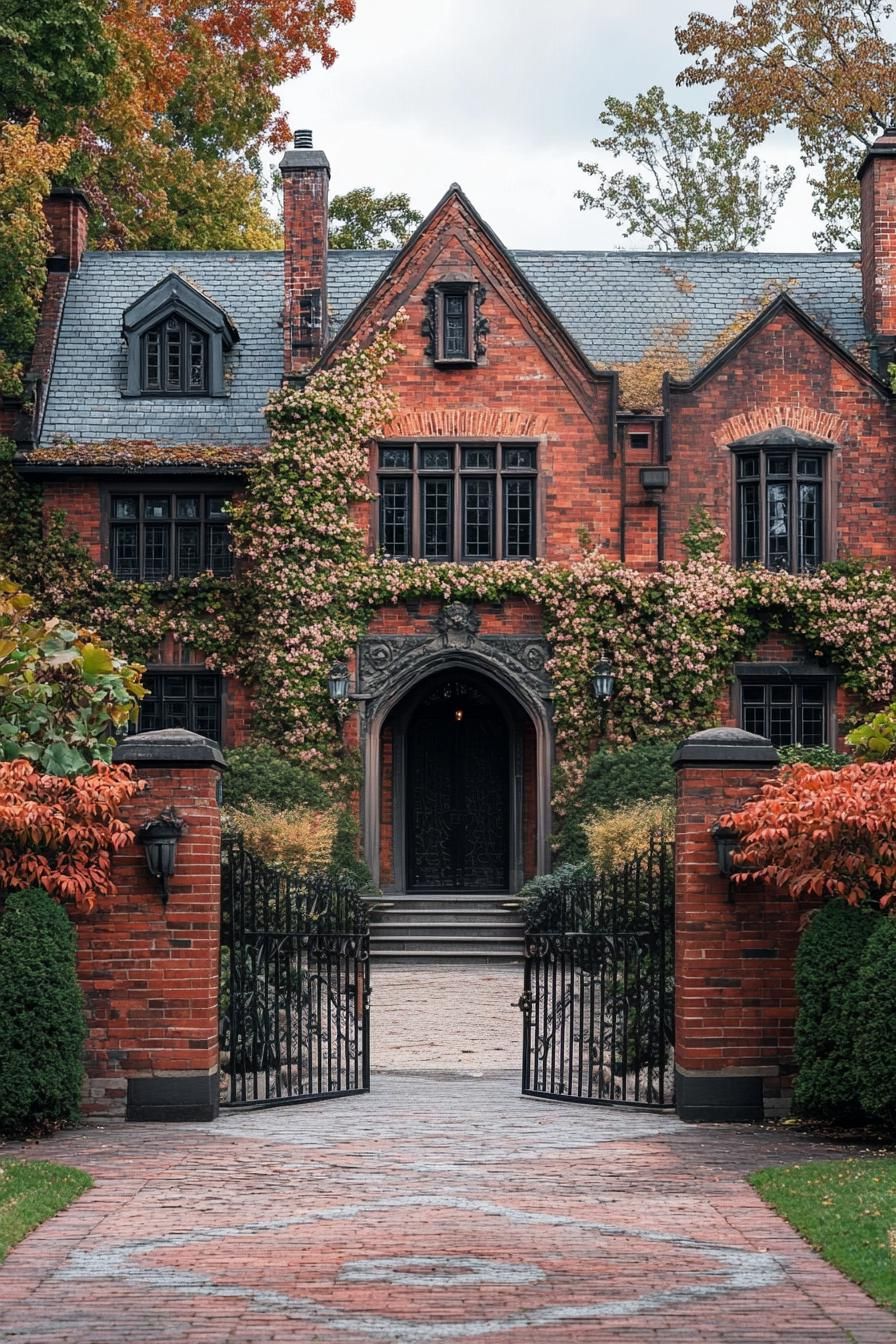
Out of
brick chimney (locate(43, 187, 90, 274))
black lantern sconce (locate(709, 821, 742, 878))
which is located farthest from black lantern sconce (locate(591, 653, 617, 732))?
black lantern sconce (locate(709, 821, 742, 878))

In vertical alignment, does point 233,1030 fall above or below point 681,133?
below

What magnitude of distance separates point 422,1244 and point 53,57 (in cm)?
2423

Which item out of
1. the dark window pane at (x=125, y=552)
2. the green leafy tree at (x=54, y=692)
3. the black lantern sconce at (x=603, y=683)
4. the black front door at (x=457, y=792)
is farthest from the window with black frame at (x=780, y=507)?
the green leafy tree at (x=54, y=692)

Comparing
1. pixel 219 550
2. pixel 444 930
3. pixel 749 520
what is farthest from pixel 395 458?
pixel 444 930

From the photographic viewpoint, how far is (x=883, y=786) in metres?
11.8

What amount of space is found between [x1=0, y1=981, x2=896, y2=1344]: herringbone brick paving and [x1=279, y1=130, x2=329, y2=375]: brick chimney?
1678 centimetres

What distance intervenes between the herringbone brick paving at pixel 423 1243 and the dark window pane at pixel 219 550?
15278 millimetres

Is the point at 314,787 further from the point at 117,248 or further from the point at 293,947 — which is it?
the point at 117,248

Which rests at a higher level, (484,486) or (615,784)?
(484,486)

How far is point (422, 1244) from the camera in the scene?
27.4 feet

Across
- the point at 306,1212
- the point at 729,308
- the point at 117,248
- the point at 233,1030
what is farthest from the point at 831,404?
the point at 306,1212

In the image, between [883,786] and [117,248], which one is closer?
[883,786]

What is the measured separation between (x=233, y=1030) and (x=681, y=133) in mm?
34426

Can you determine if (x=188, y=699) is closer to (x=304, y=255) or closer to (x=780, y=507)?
(x=304, y=255)
